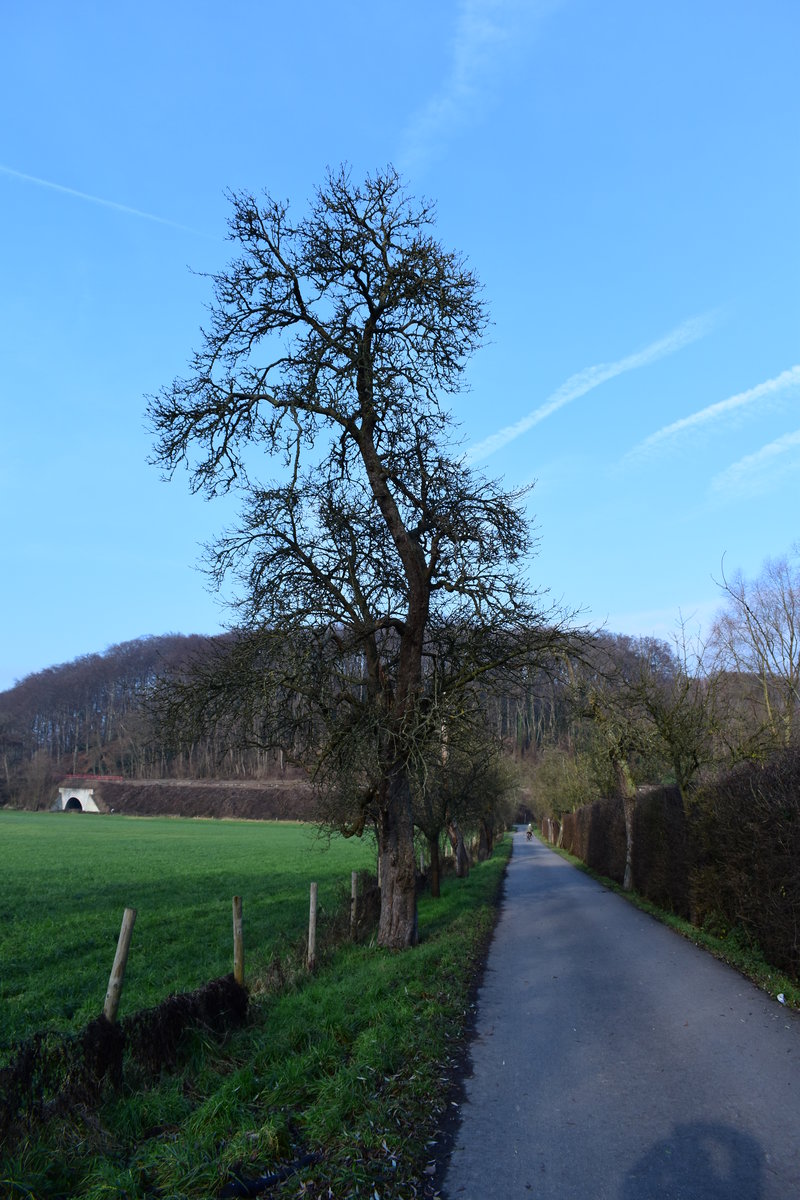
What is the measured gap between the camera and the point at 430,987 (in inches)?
353

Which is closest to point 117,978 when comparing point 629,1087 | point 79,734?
point 629,1087

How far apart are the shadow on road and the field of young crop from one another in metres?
7.06

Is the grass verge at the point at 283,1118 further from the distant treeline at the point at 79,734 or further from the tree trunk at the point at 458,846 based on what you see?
the distant treeline at the point at 79,734

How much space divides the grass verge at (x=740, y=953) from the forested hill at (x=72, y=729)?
285 ft

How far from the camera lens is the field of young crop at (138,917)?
11234 mm

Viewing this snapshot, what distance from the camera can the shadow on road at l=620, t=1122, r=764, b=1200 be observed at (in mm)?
4133

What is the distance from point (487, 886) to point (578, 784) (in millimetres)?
18829

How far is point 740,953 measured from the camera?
1091 cm

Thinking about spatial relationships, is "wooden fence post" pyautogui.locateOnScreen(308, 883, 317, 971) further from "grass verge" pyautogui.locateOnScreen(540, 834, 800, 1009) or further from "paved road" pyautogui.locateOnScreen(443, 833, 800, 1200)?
"grass verge" pyautogui.locateOnScreen(540, 834, 800, 1009)

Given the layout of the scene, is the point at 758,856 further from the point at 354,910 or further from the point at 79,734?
the point at 79,734

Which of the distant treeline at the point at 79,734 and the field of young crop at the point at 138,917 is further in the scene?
the distant treeline at the point at 79,734

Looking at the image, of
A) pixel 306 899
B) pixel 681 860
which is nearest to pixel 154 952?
pixel 306 899

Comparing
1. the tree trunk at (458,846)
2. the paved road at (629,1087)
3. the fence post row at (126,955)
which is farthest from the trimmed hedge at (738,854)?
the tree trunk at (458,846)

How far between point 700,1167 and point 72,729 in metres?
143
